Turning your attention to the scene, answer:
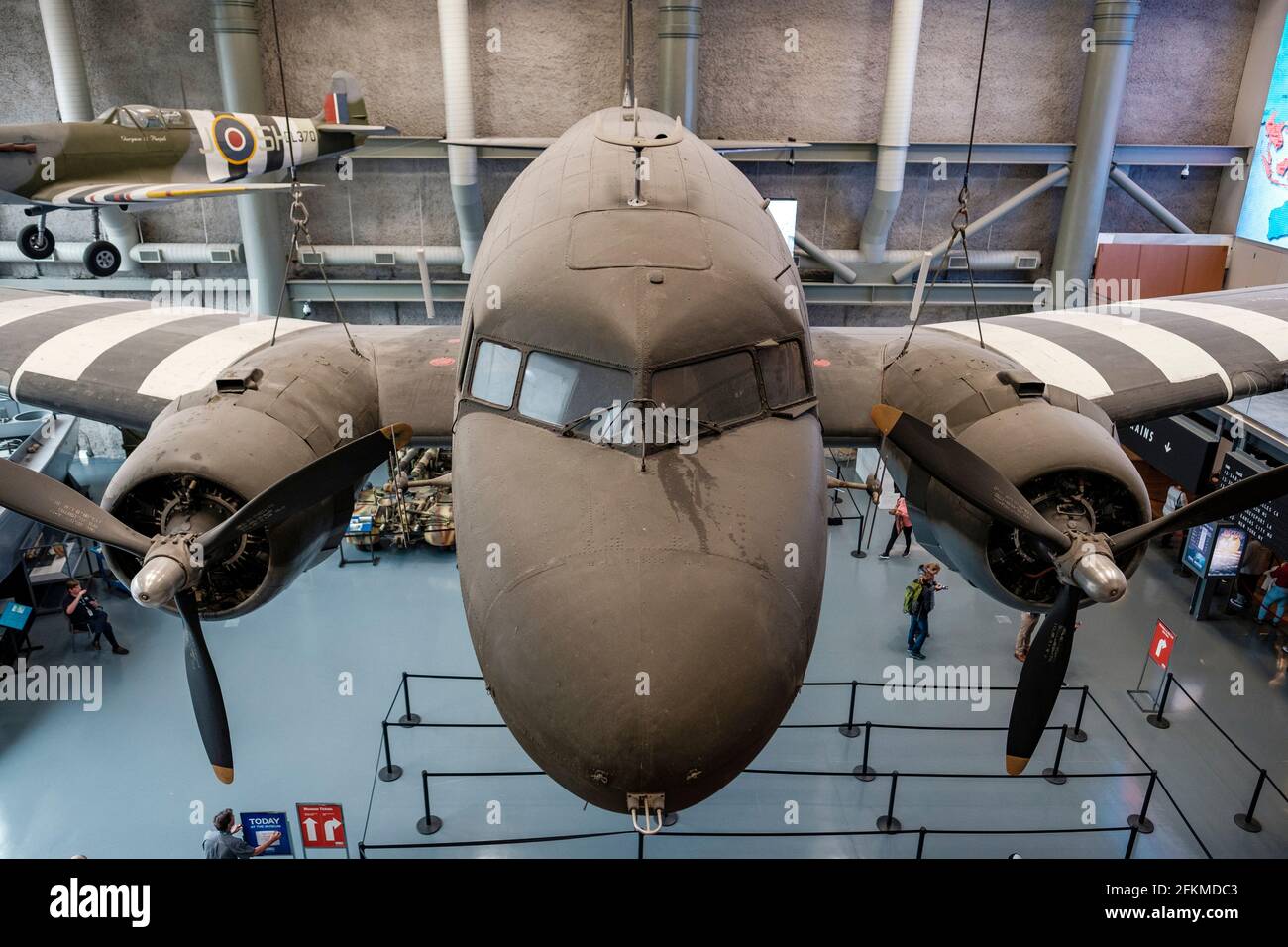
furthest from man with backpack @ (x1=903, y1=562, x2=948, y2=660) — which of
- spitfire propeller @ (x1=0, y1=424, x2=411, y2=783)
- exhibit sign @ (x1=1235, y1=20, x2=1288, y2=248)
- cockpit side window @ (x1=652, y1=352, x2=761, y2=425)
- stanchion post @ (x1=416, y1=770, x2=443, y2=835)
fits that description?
exhibit sign @ (x1=1235, y1=20, x2=1288, y2=248)

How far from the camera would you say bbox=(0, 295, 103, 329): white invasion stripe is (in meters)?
12.1

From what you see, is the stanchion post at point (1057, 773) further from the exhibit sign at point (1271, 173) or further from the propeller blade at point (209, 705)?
the exhibit sign at point (1271, 173)

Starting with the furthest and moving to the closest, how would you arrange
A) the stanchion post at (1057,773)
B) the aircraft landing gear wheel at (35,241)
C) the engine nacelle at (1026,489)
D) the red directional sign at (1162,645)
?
1. the aircraft landing gear wheel at (35,241)
2. the red directional sign at (1162,645)
3. the stanchion post at (1057,773)
4. the engine nacelle at (1026,489)

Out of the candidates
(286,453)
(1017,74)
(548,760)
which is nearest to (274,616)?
(286,453)

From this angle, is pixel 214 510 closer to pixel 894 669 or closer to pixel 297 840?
pixel 297 840

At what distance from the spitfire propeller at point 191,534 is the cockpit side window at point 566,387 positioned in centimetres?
168

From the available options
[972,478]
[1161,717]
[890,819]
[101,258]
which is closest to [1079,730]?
[1161,717]

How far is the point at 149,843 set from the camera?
9.91 meters

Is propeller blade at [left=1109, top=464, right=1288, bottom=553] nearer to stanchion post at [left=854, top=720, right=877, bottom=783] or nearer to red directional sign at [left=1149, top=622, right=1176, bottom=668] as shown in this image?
stanchion post at [left=854, top=720, right=877, bottom=783]

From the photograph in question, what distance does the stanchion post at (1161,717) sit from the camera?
12047 mm

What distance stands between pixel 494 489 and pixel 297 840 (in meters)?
6.05

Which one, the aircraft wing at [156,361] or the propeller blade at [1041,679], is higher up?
the aircraft wing at [156,361]

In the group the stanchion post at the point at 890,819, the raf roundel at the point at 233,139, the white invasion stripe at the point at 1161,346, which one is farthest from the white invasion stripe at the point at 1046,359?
the raf roundel at the point at 233,139

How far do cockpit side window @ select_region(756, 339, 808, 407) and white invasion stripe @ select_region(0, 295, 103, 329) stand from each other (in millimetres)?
10511
